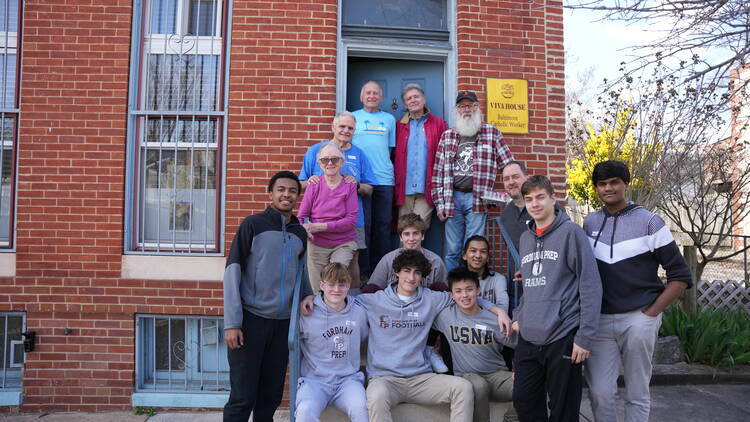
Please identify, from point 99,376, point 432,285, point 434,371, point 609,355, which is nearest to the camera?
point 609,355

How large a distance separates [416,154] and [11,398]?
14.7 ft

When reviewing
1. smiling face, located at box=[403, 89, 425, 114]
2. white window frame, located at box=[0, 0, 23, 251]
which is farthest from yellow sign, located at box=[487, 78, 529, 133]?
white window frame, located at box=[0, 0, 23, 251]

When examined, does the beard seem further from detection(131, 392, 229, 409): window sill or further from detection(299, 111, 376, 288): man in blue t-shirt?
detection(131, 392, 229, 409): window sill

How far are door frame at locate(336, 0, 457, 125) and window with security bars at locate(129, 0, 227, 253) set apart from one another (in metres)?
1.19

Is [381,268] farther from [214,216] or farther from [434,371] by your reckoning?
[214,216]

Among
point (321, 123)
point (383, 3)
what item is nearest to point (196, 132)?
point (321, 123)

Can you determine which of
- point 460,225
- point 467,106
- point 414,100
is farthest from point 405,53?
point 460,225

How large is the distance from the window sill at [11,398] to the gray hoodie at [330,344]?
10.5 feet

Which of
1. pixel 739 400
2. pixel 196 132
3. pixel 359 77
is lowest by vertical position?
pixel 739 400

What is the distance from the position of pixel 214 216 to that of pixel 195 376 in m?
1.61

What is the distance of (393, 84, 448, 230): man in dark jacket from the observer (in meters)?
4.67

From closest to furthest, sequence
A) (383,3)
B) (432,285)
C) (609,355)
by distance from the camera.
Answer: (609,355), (432,285), (383,3)

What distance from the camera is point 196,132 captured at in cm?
510

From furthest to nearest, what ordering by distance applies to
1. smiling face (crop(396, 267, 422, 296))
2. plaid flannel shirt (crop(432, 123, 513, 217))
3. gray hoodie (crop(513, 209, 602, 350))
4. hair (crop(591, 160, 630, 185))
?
plaid flannel shirt (crop(432, 123, 513, 217)), smiling face (crop(396, 267, 422, 296)), hair (crop(591, 160, 630, 185)), gray hoodie (crop(513, 209, 602, 350))
